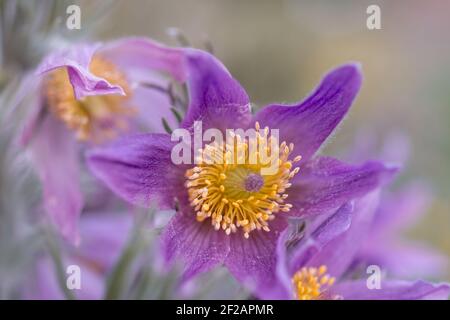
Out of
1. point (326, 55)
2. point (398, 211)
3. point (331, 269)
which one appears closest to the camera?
point (331, 269)

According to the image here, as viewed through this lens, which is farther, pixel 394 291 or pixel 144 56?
pixel 144 56

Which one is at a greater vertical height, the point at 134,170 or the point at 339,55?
the point at 339,55

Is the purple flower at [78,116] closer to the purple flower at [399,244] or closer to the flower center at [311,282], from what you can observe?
the flower center at [311,282]

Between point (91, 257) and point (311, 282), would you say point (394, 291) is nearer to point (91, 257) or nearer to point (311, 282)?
point (311, 282)

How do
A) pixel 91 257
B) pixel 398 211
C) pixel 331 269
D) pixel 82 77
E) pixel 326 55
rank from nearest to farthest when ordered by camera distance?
pixel 82 77, pixel 331 269, pixel 91 257, pixel 398 211, pixel 326 55

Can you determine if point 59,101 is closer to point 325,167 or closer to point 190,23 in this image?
point 325,167

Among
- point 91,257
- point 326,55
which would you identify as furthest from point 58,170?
point 326,55

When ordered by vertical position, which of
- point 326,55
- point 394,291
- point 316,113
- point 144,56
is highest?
point 326,55
